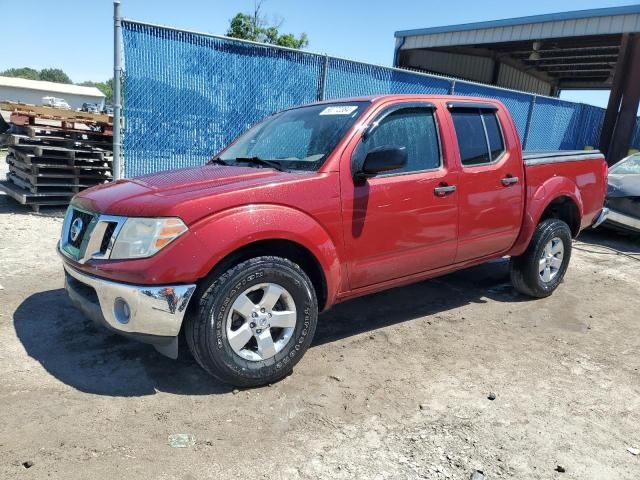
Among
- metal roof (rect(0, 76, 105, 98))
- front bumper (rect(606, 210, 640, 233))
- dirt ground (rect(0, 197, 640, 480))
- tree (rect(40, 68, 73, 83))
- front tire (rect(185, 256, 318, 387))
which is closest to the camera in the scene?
dirt ground (rect(0, 197, 640, 480))

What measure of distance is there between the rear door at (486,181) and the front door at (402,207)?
17 cm

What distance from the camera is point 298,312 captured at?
314cm

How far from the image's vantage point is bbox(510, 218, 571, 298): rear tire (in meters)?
4.78

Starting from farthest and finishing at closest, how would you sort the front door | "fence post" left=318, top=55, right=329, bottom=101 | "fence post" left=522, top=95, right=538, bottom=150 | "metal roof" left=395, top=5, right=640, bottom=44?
1. "fence post" left=522, top=95, right=538, bottom=150
2. "metal roof" left=395, top=5, right=640, bottom=44
3. "fence post" left=318, top=55, right=329, bottom=101
4. the front door

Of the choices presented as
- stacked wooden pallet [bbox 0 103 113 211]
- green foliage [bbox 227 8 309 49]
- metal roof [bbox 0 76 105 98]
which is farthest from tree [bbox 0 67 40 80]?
stacked wooden pallet [bbox 0 103 113 211]

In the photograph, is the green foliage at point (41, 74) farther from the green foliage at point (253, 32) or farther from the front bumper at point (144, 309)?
the front bumper at point (144, 309)

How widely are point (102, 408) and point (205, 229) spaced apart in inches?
45.9

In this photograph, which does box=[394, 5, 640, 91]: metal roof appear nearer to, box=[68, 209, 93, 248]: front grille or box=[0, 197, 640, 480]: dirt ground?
box=[0, 197, 640, 480]: dirt ground

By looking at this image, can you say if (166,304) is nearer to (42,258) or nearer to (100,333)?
(100,333)

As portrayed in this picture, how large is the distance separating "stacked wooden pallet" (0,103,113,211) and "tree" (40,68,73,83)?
140207 mm

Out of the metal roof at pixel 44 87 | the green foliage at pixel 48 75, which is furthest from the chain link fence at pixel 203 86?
the green foliage at pixel 48 75

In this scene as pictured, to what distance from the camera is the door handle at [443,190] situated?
3779mm

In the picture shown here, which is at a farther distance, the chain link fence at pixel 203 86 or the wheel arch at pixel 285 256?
the chain link fence at pixel 203 86

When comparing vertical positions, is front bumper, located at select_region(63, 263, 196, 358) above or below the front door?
below
